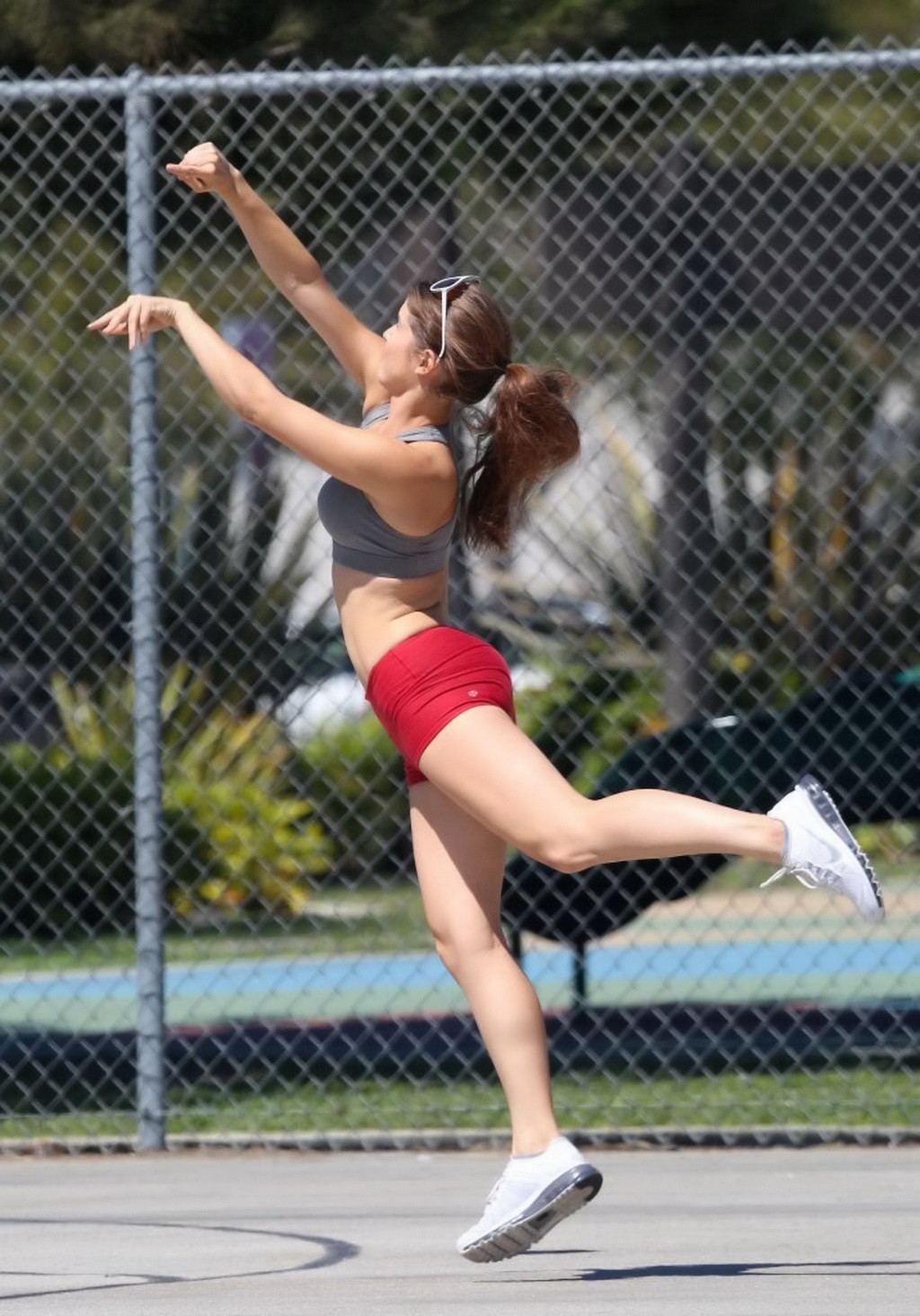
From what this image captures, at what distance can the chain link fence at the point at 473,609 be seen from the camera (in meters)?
6.34

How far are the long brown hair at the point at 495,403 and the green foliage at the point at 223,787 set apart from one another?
7.81m

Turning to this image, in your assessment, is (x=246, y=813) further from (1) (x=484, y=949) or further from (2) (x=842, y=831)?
(2) (x=842, y=831)

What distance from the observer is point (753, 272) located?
8.45 meters

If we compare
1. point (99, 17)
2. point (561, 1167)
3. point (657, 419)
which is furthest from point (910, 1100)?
point (657, 419)

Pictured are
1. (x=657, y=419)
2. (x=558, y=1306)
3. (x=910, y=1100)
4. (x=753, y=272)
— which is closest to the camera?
(x=558, y=1306)

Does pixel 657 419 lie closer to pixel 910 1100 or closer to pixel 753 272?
pixel 753 272

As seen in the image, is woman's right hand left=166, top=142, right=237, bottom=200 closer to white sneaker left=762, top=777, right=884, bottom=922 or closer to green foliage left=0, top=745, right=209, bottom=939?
white sneaker left=762, top=777, right=884, bottom=922

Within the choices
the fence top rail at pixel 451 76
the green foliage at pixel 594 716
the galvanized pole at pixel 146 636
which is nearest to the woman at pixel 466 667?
the fence top rail at pixel 451 76

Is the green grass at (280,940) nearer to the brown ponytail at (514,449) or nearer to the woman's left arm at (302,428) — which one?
the brown ponytail at (514,449)

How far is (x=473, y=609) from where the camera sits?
1007cm

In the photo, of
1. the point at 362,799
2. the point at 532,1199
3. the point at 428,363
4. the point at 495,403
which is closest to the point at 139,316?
the point at 428,363

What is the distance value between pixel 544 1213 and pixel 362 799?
9.80 m

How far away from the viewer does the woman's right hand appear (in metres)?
4.02

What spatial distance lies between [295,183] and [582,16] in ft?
3.51
